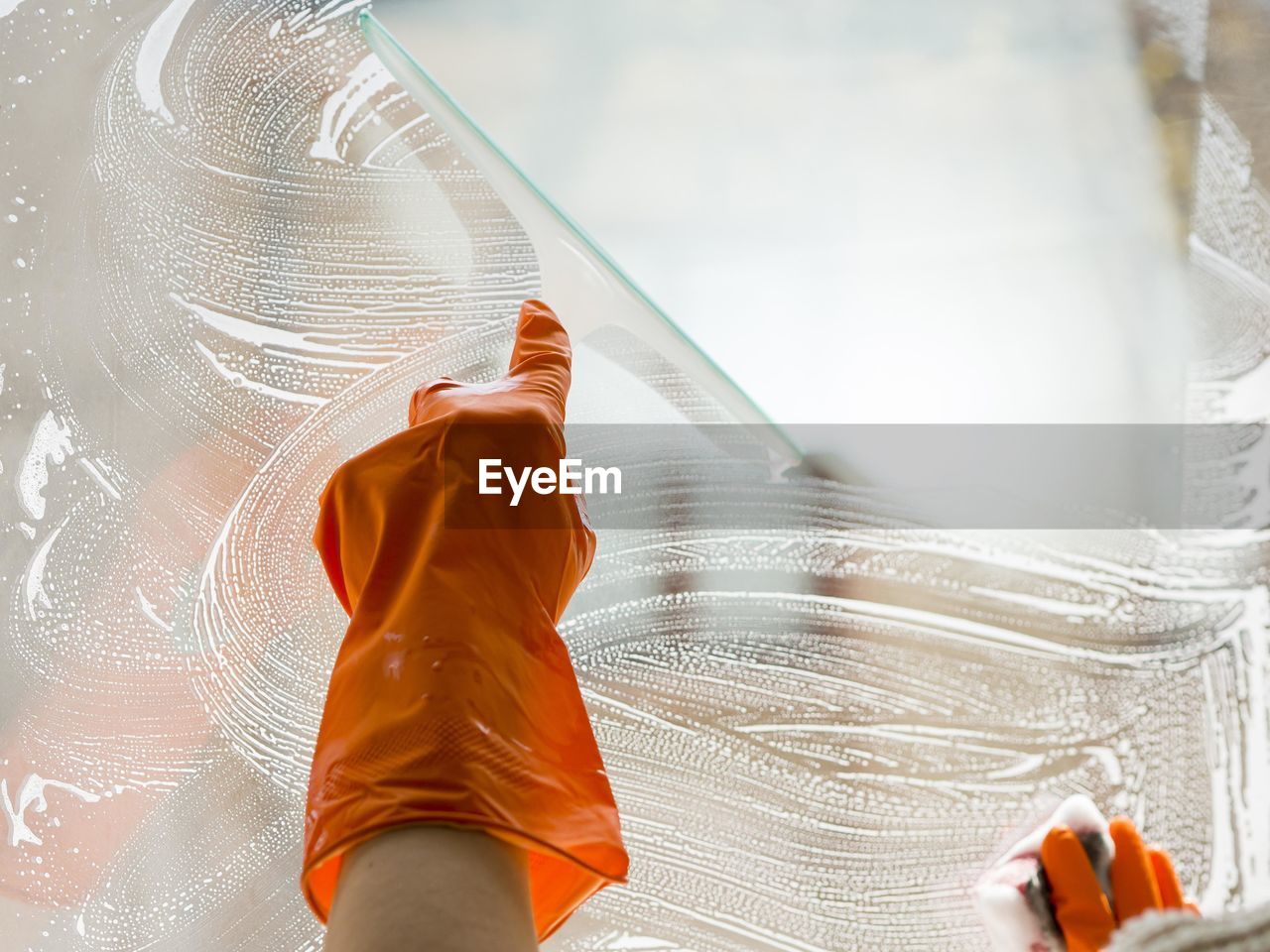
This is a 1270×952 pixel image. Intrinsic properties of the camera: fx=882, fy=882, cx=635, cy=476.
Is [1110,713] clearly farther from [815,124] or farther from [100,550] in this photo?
[100,550]

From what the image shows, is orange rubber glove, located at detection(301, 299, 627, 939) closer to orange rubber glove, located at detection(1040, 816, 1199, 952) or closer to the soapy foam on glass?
the soapy foam on glass

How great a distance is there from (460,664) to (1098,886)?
1.75 ft

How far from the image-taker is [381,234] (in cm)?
105

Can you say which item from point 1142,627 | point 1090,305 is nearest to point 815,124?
point 1090,305

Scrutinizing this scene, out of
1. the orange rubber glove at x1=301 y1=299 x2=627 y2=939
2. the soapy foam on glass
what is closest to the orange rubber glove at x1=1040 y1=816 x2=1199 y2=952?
the soapy foam on glass

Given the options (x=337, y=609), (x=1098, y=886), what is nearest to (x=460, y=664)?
(x=337, y=609)

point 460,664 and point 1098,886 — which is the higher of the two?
point 460,664

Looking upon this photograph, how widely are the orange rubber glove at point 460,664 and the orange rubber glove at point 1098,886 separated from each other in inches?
14.2

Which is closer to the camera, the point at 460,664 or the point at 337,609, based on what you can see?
the point at 460,664

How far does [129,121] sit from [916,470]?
1.04 meters

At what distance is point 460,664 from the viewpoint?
2.10ft

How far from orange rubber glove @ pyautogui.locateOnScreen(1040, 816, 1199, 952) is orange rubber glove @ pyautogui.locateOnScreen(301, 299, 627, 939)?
36cm

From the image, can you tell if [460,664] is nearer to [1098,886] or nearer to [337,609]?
[337,609]

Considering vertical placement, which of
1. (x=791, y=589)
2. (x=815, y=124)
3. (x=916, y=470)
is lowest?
(x=791, y=589)
